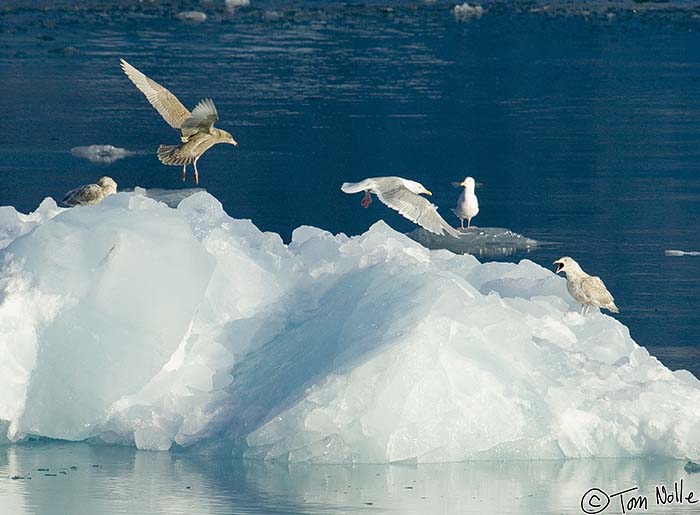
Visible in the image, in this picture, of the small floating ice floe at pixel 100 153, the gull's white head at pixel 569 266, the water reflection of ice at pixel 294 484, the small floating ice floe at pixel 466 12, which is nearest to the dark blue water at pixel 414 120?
the small floating ice floe at pixel 100 153

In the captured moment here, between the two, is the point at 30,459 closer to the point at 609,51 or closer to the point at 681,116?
the point at 681,116

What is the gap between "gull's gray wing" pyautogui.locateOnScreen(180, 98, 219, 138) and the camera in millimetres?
11559

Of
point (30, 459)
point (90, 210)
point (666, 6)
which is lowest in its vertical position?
point (666, 6)

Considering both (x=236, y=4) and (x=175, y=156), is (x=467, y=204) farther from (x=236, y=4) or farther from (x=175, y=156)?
(x=236, y=4)

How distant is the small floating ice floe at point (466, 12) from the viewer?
3769cm

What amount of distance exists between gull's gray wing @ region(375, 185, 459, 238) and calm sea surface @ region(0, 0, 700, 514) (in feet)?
4.91

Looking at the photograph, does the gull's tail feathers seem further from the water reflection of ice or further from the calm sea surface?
the water reflection of ice

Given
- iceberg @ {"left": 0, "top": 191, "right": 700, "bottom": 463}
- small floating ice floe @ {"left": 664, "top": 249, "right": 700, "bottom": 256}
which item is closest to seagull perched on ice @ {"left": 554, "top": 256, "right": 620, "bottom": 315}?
iceberg @ {"left": 0, "top": 191, "right": 700, "bottom": 463}

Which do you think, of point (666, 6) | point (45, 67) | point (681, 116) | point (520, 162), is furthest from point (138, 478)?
point (666, 6)

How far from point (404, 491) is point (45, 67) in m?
20.1

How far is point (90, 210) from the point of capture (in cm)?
934

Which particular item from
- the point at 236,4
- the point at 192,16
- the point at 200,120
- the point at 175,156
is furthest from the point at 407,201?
the point at 236,4

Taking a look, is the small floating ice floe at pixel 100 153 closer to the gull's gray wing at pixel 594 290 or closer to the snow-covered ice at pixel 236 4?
the gull's gray wing at pixel 594 290

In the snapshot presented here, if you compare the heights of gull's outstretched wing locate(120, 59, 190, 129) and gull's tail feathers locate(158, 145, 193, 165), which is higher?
gull's outstretched wing locate(120, 59, 190, 129)
